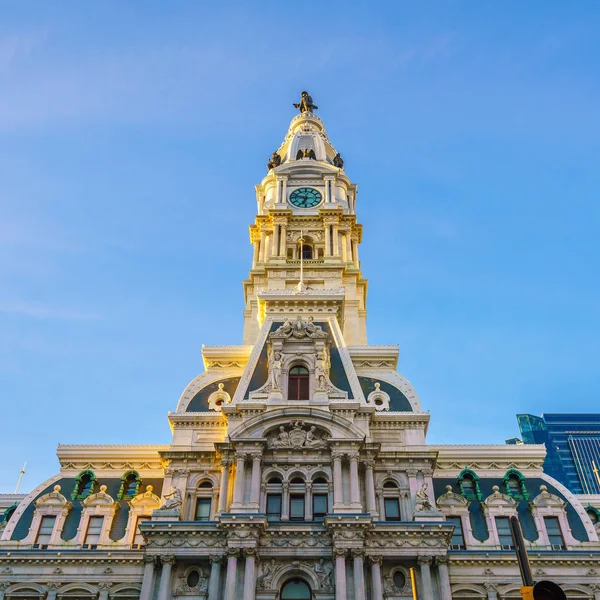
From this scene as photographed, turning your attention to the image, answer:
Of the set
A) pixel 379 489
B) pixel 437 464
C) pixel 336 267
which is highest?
pixel 336 267

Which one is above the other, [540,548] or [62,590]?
[540,548]

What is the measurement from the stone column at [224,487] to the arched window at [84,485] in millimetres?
10626

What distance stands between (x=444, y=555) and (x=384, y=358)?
1733cm

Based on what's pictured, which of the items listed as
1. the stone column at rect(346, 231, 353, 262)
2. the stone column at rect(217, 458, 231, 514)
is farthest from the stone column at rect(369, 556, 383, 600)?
the stone column at rect(346, 231, 353, 262)

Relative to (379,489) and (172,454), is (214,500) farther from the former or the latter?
(379,489)

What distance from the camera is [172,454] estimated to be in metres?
47.2

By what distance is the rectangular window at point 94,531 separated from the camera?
46.5m

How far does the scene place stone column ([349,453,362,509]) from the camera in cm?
4200

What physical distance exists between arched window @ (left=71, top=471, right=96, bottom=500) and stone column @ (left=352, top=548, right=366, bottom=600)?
20089mm

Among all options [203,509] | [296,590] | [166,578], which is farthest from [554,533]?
[166,578]

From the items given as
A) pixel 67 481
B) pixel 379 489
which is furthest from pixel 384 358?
pixel 67 481

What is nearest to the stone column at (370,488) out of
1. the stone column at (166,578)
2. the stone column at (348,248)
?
the stone column at (166,578)

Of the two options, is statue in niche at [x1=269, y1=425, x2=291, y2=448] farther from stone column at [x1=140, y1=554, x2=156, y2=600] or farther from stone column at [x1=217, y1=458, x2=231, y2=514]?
stone column at [x1=140, y1=554, x2=156, y2=600]

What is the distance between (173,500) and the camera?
43.9 meters
